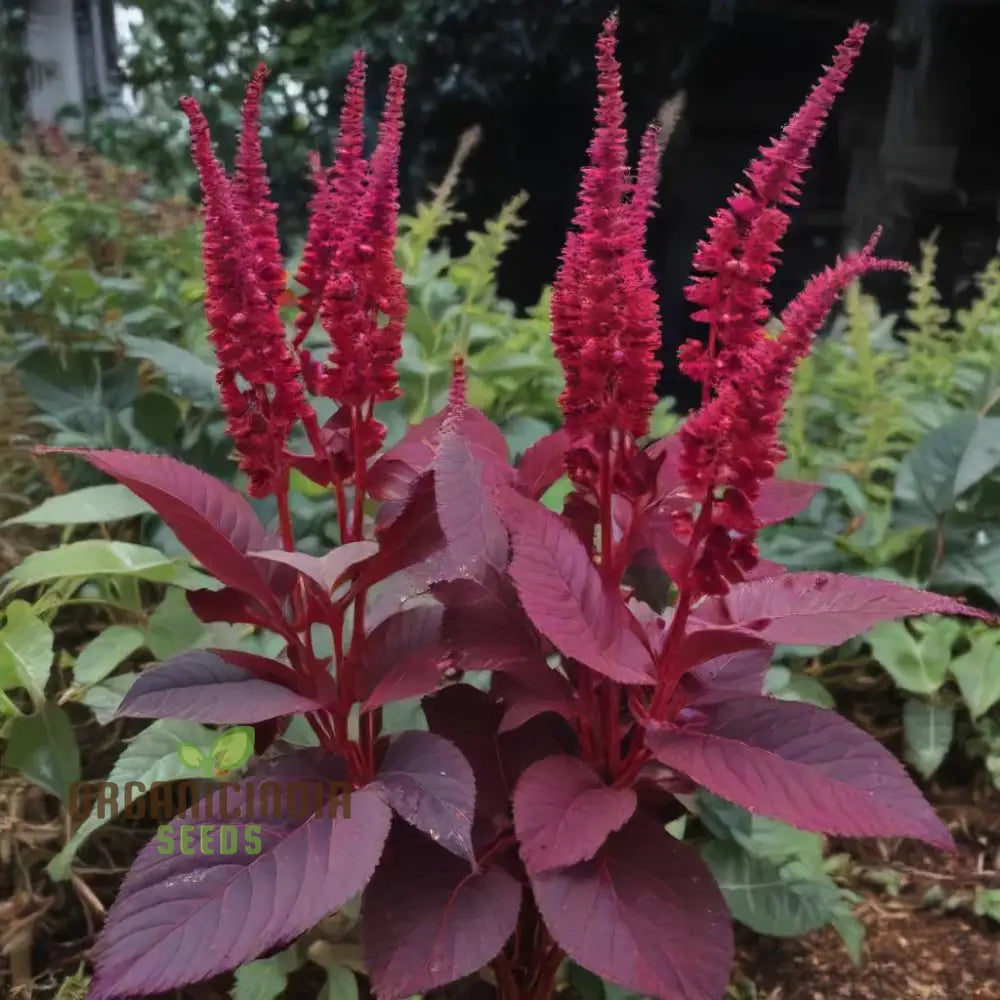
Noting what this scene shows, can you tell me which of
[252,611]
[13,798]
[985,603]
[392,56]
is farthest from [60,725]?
[392,56]

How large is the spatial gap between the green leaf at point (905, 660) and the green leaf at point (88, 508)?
927 mm

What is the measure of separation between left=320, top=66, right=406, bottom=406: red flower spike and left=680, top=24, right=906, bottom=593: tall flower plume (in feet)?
0.67

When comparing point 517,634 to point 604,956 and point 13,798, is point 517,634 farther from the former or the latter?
point 13,798

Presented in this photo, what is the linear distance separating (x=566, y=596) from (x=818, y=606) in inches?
7.1

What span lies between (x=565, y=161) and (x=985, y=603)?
1744 millimetres

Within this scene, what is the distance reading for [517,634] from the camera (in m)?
0.65

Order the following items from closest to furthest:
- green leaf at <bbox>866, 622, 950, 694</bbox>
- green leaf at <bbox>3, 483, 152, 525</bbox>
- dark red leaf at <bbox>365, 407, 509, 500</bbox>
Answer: dark red leaf at <bbox>365, 407, 509, 500</bbox> < green leaf at <bbox>3, 483, 152, 525</bbox> < green leaf at <bbox>866, 622, 950, 694</bbox>

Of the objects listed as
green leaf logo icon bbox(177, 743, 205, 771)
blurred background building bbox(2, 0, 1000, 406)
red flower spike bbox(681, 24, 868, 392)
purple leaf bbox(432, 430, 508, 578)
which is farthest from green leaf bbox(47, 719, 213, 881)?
blurred background building bbox(2, 0, 1000, 406)

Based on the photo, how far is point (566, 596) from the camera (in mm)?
568

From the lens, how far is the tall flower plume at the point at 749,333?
52 cm

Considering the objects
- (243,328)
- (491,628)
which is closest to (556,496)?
(491,628)

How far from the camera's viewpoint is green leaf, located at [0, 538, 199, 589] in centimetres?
89

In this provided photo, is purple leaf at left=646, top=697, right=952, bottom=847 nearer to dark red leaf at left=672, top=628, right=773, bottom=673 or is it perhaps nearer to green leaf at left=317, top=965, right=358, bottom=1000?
dark red leaf at left=672, top=628, right=773, bottom=673

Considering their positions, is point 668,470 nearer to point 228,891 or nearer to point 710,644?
point 710,644
